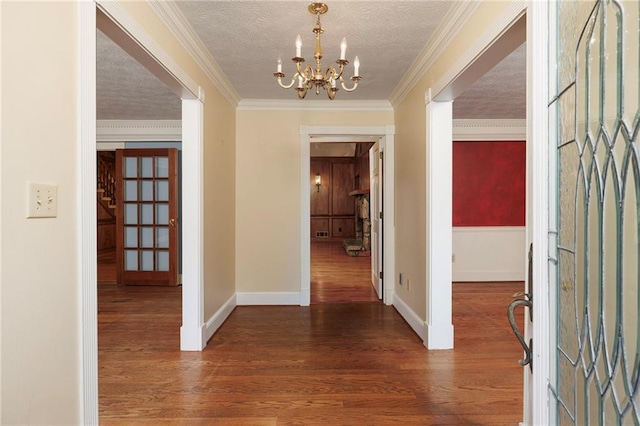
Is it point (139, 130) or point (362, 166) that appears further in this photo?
point (362, 166)

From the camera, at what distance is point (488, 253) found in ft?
17.2

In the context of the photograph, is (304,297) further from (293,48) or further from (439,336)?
(293,48)

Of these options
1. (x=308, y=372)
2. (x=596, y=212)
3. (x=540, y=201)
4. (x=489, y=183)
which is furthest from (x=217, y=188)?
(x=489, y=183)

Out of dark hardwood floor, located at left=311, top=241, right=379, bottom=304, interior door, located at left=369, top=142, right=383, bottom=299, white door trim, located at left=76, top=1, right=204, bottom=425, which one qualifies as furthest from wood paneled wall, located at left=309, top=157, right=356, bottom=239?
white door trim, located at left=76, top=1, right=204, bottom=425

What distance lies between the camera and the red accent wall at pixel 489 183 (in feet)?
17.0

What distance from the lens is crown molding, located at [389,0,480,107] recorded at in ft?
6.82

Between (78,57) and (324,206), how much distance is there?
9.91 m

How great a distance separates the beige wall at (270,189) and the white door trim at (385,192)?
A: 0.06m

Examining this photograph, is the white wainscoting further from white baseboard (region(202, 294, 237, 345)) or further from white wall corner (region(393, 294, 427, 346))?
white baseboard (region(202, 294, 237, 345))

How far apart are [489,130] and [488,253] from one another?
5.92 feet

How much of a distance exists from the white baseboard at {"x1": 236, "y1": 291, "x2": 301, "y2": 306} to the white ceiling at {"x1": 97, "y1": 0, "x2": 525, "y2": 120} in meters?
2.23

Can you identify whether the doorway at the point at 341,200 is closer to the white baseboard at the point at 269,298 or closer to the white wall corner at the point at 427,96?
the white baseboard at the point at 269,298

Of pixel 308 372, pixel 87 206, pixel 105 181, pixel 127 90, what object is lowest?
pixel 308 372

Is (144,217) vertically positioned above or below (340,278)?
above
